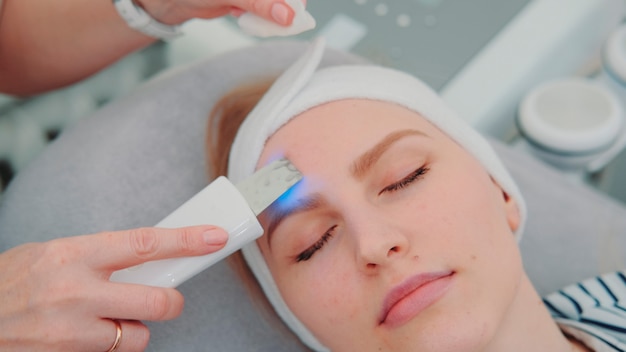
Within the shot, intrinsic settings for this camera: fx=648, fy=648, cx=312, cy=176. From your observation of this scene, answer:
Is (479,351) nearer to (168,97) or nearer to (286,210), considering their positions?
(286,210)

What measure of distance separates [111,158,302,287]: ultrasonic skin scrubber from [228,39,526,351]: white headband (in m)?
0.15

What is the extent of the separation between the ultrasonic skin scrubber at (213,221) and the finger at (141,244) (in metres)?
0.03

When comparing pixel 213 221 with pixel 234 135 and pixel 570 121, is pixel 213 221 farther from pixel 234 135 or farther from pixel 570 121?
pixel 570 121

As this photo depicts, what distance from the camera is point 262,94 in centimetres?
110

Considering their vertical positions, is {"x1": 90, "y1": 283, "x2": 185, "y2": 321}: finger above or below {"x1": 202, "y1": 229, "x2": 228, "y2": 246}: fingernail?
below

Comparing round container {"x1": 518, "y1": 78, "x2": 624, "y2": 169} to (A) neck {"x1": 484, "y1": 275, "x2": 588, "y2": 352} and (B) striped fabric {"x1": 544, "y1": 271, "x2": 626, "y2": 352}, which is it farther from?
(A) neck {"x1": 484, "y1": 275, "x2": 588, "y2": 352}

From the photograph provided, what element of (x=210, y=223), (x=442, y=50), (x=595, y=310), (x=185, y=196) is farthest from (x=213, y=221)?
(x=442, y=50)

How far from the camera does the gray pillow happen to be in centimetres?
100

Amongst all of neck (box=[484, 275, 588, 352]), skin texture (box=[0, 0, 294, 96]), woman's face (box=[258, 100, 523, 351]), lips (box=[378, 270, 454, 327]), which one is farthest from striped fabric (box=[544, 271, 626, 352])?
skin texture (box=[0, 0, 294, 96])

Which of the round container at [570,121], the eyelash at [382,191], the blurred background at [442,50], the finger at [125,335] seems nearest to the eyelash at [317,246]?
the eyelash at [382,191]

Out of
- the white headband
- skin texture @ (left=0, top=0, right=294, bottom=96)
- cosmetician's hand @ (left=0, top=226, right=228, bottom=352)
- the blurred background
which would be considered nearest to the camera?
cosmetician's hand @ (left=0, top=226, right=228, bottom=352)

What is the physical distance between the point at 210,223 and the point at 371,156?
0.72 feet

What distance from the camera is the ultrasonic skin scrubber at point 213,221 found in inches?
29.7

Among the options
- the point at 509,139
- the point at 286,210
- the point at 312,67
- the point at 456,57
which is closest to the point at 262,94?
the point at 312,67
